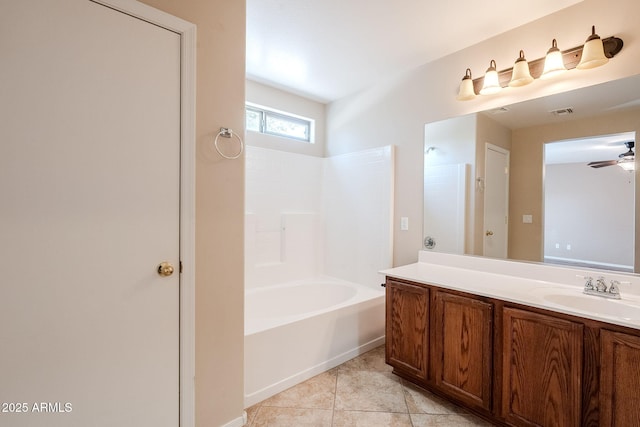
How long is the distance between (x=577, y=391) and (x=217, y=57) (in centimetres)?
244

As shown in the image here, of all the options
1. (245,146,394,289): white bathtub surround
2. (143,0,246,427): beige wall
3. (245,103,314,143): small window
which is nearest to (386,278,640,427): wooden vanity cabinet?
(245,146,394,289): white bathtub surround

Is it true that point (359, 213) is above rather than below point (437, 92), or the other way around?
below

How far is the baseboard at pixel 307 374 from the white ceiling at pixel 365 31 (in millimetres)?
2546

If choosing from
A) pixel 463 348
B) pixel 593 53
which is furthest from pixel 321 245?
pixel 593 53

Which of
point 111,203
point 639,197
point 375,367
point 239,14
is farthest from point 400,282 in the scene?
point 239,14

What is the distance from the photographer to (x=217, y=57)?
1531mm

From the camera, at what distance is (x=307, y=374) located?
2.13 metres

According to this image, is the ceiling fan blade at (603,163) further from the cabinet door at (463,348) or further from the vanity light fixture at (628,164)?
the cabinet door at (463,348)

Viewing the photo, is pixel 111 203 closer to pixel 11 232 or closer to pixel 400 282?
pixel 11 232

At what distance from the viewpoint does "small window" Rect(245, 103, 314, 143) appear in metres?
3.01

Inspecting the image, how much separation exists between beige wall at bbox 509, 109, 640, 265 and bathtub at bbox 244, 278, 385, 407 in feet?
4.13

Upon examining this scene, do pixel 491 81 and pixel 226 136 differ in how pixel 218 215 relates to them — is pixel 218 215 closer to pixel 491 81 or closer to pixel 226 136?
pixel 226 136

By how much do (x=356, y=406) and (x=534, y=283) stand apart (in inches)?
55.8

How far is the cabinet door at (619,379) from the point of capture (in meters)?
1.17
